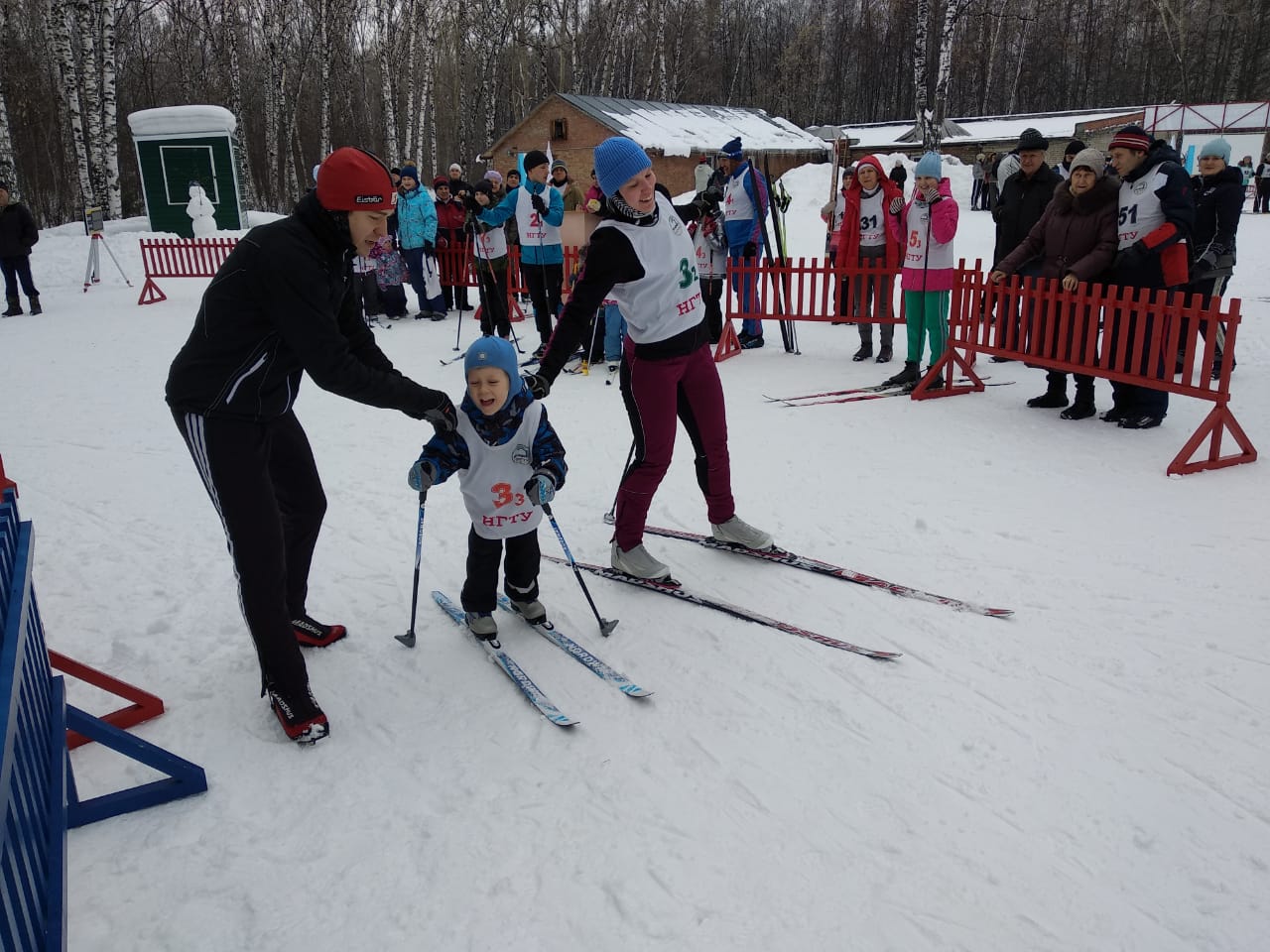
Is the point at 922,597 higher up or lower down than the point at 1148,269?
lower down

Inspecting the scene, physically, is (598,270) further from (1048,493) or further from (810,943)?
(1048,493)

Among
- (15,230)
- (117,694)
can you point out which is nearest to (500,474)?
(117,694)

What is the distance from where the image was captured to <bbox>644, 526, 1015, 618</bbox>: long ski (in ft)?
12.2

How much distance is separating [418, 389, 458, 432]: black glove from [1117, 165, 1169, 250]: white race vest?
16.5 ft

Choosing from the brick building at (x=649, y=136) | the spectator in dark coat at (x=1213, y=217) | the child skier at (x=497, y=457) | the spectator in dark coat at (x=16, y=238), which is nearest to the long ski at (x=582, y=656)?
the child skier at (x=497, y=457)

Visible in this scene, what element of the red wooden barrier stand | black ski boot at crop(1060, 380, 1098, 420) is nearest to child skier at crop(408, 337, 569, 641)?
the red wooden barrier stand

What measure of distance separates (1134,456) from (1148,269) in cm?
140

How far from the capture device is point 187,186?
2011 centimetres

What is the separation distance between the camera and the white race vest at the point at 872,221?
8.48 meters

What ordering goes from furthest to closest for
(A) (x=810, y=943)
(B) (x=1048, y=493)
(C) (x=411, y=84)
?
(C) (x=411, y=84) < (B) (x=1048, y=493) < (A) (x=810, y=943)

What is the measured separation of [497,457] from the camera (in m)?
3.32

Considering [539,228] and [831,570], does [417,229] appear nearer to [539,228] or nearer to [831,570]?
[539,228]

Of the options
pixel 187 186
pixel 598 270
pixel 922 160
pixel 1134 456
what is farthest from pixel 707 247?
pixel 187 186

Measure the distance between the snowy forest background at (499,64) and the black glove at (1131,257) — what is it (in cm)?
1703
